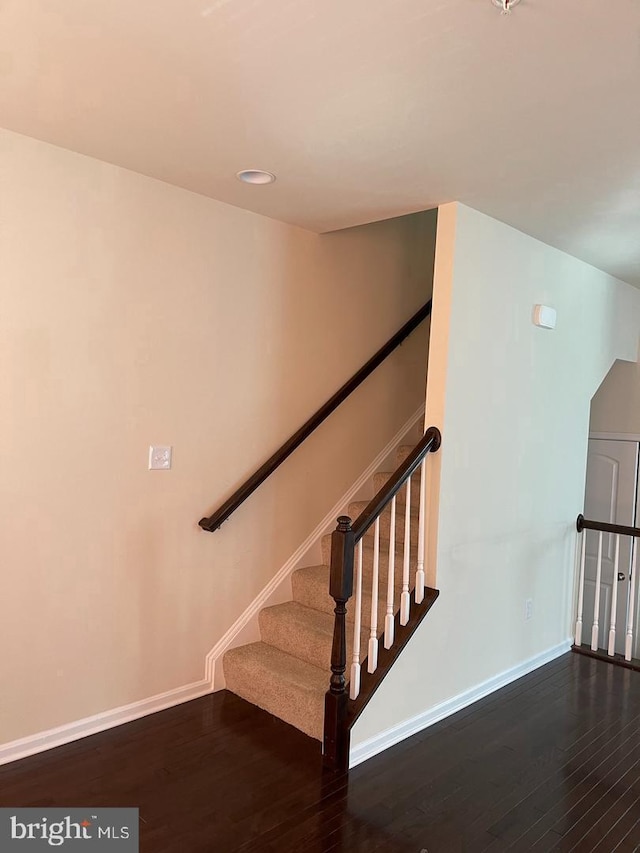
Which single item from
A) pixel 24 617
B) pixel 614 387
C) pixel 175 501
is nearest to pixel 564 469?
pixel 614 387

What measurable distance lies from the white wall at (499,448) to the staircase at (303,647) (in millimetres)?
267

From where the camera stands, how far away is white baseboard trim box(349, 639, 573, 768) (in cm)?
260

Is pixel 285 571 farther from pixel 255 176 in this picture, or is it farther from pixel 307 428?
pixel 255 176

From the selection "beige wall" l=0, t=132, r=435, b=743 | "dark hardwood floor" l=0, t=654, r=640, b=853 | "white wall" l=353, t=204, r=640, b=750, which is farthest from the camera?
"white wall" l=353, t=204, r=640, b=750

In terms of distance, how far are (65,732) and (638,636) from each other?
4.01 m

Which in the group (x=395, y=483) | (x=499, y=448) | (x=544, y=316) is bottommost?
(x=395, y=483)

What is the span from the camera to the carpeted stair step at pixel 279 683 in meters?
2.73

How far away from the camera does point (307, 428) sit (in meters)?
3.46

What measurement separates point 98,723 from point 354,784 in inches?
45.1

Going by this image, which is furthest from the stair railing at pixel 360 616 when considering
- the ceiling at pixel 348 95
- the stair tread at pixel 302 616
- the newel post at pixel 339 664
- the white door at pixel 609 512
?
the white door at pixel 609 512

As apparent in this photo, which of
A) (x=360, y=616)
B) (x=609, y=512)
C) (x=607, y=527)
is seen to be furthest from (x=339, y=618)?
(x=609, y=512)

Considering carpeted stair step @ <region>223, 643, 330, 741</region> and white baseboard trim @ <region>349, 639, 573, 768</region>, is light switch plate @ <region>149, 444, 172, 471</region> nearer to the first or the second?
carpeted stair step @ <region>223, 643, 330, 741</region>

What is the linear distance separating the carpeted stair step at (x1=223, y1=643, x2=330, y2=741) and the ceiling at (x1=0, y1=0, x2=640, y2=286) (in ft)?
7.41

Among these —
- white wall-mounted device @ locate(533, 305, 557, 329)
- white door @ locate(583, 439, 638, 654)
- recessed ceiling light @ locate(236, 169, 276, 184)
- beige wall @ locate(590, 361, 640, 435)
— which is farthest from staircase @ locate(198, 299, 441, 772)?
beige wall @ locate(590, 361, 640, 435)
